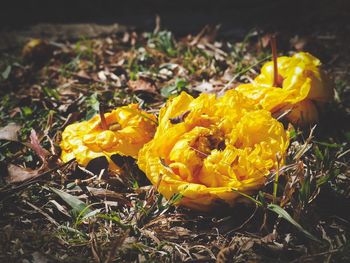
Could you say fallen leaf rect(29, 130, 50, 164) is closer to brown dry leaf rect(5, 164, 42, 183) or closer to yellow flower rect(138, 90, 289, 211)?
brown dry leaf rect(5, 164, 42, 183)

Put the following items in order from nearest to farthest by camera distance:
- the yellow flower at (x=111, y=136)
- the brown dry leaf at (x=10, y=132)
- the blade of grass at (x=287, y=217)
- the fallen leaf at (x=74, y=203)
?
the blade of grass at (x=287, y=217) < the fallen leaf at (x=74, y=203) < the yellow flower at (x=111, y=136) < the brown dry leaf at (x=10, y=132)

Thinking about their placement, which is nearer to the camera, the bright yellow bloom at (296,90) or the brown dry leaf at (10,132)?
the bright yellow bloom at (296,90)

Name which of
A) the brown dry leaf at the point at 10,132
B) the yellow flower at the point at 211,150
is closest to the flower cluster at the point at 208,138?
the yellow flower at the point at 211,150

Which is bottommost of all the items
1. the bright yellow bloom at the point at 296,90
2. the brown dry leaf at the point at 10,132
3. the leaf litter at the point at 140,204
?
the leaf litter at the point at 140,204

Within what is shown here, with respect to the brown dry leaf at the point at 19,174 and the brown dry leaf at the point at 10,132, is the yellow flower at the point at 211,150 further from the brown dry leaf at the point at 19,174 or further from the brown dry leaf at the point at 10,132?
the brown dry leaf at the point at 10,132

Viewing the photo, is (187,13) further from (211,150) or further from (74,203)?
(74,203)

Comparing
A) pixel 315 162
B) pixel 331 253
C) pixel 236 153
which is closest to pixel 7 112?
pixel 236 153

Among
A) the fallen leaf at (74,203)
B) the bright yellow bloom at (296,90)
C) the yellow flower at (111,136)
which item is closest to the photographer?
the fallen leaf at (74,203)

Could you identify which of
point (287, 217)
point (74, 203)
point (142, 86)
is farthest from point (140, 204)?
point (142, 86)
